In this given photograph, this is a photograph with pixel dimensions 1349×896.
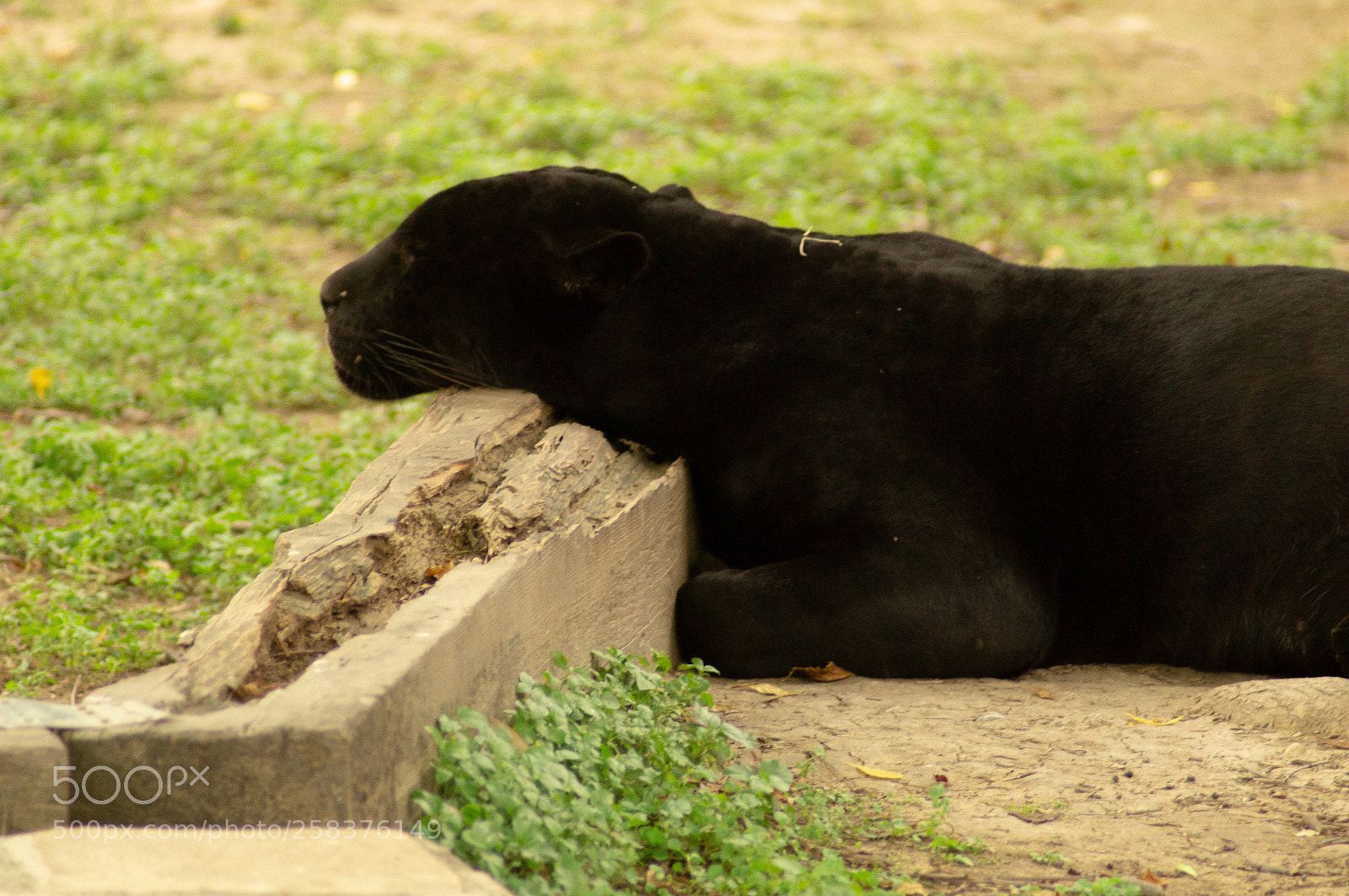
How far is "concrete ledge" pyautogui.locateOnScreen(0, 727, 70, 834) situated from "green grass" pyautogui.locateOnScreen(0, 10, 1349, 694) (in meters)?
1.49

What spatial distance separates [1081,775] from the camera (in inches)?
122

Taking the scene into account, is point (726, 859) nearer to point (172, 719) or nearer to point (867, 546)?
point (172, 719)

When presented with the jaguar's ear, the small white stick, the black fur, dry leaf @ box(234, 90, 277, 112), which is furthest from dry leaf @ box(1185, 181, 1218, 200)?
dry leaf @ box(234, 90, 277, 112)

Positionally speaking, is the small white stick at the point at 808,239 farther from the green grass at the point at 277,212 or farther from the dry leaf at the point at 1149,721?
the green grass at the point at 277,212

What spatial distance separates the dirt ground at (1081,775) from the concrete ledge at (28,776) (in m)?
1.51

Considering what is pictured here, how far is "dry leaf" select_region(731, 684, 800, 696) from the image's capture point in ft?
11.8

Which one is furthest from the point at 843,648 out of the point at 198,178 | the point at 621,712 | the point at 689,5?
the point at 689,5

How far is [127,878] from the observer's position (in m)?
1.91

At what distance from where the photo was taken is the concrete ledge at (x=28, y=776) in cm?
206

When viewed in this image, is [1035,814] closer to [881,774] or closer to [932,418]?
[881,774]

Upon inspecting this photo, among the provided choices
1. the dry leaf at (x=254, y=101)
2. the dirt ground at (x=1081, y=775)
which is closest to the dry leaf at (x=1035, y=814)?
the dirt ground at (x=1081, y=775)

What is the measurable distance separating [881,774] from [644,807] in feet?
2.26

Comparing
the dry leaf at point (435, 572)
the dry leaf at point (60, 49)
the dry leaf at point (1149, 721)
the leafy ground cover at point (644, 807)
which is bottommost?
the dry leaf at point (1149, 721)

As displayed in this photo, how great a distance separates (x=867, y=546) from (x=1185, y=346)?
45.0 inches
